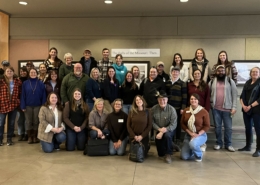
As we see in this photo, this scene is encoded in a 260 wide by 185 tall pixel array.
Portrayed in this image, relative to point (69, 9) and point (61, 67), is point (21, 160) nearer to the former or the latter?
point (61, 67)

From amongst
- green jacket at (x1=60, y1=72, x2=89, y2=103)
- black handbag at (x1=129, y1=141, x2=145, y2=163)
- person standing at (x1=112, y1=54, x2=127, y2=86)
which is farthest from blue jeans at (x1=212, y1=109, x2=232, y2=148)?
green jacket at (x1=60, y1=72, x2=89, y2=103)

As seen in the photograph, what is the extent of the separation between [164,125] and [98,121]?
4.22ft

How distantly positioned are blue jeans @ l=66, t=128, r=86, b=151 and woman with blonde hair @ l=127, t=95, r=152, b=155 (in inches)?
42.3

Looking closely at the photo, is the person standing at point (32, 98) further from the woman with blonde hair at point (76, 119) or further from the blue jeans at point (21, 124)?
the woman with blonde hair at point (76, 119)

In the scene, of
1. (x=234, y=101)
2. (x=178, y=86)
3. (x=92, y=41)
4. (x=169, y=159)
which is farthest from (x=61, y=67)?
(x=234, y=101)

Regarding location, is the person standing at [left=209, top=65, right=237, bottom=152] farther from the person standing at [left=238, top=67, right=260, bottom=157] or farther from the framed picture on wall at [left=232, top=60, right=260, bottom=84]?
the framed picture on wall at [left=232, top=60, right=260, bottom=84]

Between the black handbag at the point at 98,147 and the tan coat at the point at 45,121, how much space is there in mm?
845

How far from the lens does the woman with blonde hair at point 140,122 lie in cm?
479

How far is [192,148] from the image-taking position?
4652 mm

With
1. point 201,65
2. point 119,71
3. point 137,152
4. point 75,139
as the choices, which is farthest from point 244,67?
point 75,139

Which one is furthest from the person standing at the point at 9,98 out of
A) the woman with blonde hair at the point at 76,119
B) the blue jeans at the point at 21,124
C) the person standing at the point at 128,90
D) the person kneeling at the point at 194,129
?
the person kneeling at the point at 194,129

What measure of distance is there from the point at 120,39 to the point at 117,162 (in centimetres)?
372

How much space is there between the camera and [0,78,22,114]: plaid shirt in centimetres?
564

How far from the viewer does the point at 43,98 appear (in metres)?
5.88
